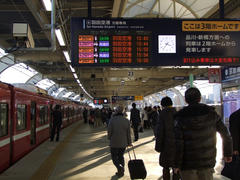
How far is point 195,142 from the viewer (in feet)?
9.07

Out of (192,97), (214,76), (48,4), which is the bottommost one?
(192,97)

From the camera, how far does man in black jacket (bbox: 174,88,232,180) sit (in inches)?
109

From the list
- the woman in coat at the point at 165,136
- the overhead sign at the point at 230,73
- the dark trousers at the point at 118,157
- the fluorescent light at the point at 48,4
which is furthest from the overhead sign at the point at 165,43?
the overhead sign at the point at 230,73

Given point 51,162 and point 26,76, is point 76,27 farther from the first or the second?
point 26,76

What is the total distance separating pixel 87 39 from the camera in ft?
23.0

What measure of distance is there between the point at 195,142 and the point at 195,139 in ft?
0.10

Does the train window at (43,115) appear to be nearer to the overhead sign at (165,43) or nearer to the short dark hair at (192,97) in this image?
the overhead sign at (165,43)

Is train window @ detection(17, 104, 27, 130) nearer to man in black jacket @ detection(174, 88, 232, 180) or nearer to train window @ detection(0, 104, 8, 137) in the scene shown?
train window @ detection(0, 104, 8, 137)

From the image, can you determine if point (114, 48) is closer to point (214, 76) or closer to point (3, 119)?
point (3, 119)

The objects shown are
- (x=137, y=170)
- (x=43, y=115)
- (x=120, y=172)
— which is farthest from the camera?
(x=43, y=115)

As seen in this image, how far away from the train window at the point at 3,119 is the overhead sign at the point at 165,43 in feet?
7.85

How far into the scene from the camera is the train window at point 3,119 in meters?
6.16

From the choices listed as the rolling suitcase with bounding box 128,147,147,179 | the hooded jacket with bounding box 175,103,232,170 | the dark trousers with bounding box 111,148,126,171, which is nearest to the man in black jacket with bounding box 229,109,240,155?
the hooded jacket with bounding box 175,103,232,170

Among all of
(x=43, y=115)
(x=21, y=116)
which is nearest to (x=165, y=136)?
(x=21, y=116)
